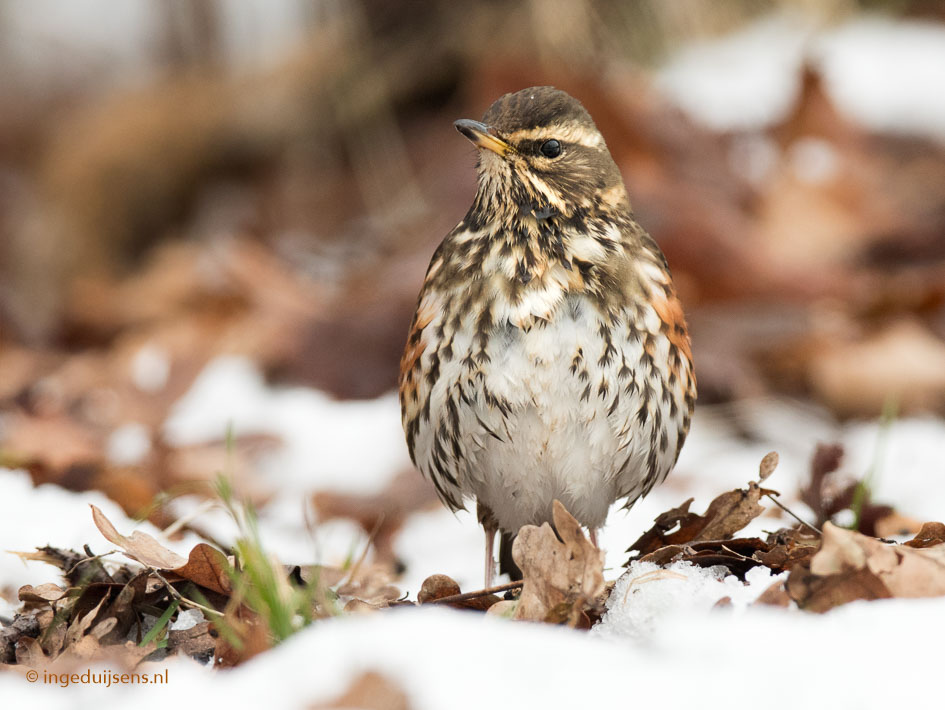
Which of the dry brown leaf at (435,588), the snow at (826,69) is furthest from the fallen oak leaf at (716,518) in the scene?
the snow at (826,69)

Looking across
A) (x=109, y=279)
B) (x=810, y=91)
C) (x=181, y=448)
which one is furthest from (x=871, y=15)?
(x=181, y=448)

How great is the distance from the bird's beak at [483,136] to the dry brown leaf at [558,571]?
1004mm

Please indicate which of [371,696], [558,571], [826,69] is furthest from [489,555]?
[826,69]

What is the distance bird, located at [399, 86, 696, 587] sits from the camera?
2676 mm

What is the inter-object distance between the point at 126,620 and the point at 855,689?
4.69 ft

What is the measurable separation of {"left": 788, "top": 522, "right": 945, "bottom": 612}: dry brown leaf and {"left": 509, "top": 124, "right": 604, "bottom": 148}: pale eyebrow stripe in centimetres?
125

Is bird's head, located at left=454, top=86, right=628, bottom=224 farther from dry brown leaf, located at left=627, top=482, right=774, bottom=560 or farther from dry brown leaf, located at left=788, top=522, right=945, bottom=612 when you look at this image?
dry brown leaf, located at left=788, top=522, right=945, bottom=612

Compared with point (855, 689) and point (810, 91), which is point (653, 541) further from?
point (810, 91)

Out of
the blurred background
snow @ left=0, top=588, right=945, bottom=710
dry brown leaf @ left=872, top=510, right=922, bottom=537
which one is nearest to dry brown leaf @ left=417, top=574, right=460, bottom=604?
snow @ left=0, top=588, right=945, bottom=710

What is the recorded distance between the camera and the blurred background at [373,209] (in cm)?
473

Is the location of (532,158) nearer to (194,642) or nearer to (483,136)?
(483,136)

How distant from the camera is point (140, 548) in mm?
2400

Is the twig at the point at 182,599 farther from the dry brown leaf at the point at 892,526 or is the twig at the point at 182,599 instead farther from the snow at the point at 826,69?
the snow at the point at 826,69

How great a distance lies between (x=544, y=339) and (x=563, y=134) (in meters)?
0.58
